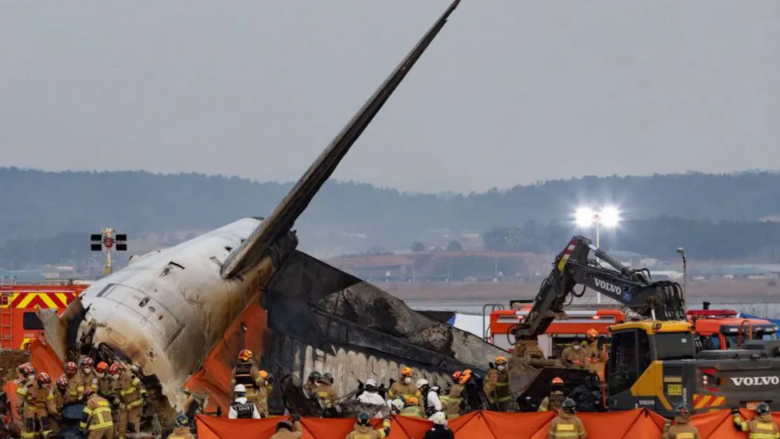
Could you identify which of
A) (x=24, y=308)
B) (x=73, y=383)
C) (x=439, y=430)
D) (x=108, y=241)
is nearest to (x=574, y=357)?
(x=439, y=430)

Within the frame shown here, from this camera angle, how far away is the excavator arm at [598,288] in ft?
70.6

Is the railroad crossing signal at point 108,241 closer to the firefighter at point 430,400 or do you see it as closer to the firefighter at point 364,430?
the firefighter at point 430,400

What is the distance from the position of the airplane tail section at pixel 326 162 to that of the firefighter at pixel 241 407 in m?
5.03

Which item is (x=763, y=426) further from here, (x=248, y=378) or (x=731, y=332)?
(x=731, y=332)

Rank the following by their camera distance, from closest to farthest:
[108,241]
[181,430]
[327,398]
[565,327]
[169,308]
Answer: [181,430] < [327,398] < [169,308] < [108,241] < [565,327]

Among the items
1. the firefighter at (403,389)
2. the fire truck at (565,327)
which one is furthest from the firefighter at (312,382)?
the fire truck at (565,327)

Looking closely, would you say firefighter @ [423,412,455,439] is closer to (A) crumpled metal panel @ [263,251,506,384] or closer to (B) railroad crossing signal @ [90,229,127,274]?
(A) crumpled metal panel @ [263,251,506,384]

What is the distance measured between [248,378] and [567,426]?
6.21m

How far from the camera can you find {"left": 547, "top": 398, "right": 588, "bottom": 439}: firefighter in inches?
628

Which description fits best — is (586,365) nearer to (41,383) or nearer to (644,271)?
(644,271)

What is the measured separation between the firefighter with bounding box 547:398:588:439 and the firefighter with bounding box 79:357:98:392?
7.82 metres

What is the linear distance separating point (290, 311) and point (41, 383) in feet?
26.1

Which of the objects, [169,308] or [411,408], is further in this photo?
[169,308]

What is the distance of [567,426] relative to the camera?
16.0 m
